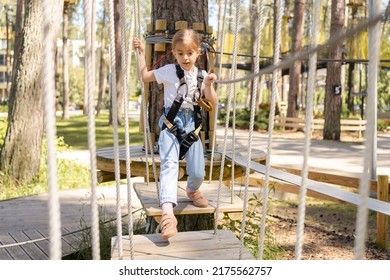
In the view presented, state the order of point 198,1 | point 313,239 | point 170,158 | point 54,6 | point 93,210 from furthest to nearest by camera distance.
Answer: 1. point 54,6
2. point 313,239
3. point 198,1
4. point 170,158
5. point 93,210

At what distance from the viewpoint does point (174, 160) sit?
2639mm

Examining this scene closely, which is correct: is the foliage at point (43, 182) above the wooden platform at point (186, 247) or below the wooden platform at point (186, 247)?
below

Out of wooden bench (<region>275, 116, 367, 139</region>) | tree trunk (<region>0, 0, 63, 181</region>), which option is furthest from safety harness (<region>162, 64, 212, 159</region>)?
wooden bench (<region>275, 116, 367, 139</region>)

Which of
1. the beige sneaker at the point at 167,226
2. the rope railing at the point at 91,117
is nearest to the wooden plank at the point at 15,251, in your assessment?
the beige sneaker at the point at 167,226

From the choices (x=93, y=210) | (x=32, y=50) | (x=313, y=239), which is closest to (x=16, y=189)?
(x=32, y=50)

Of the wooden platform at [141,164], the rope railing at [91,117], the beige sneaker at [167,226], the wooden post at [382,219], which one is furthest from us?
the wooden post at [382,219]

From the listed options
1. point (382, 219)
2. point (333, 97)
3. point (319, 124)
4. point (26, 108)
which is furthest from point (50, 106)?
point (319, 124)

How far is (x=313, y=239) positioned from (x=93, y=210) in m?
3.78

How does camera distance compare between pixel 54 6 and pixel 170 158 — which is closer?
pixel 170 158

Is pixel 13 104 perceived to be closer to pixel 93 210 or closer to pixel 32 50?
pixel 32 50

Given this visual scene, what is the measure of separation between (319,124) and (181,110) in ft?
42.9

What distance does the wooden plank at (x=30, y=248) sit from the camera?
369cm

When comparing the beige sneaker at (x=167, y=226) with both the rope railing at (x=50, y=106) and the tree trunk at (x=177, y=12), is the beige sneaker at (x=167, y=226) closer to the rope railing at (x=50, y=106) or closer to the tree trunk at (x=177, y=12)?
the rope railing at (x=50, y=106)
